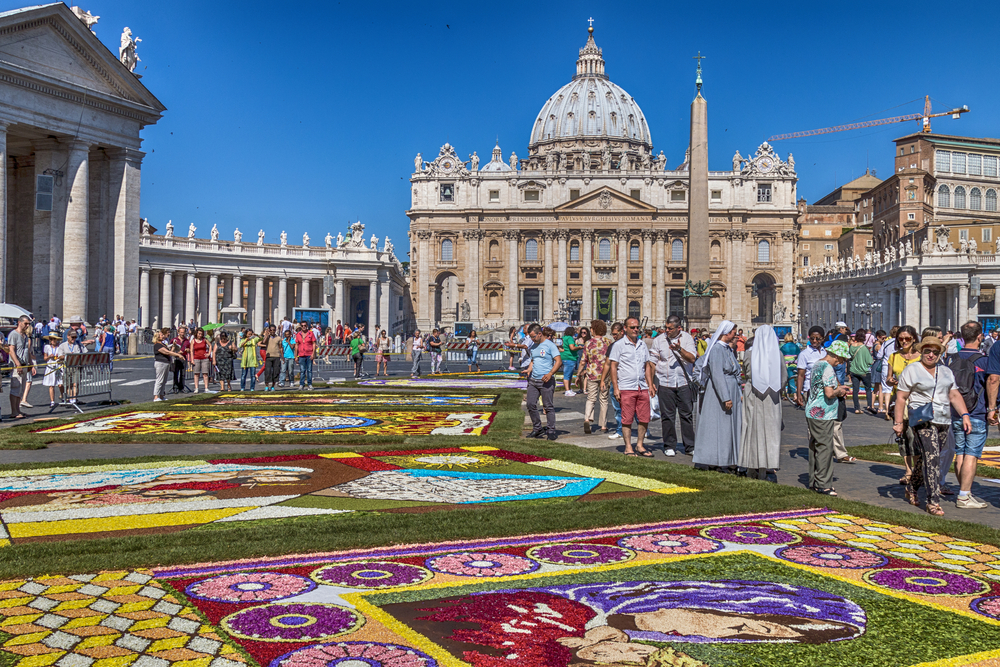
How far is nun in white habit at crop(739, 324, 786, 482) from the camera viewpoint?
10.0 m

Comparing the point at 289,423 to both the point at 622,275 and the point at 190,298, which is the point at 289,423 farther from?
the point at 622,275

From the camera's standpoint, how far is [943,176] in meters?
92.1

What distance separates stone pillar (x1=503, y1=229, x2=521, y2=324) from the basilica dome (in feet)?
101

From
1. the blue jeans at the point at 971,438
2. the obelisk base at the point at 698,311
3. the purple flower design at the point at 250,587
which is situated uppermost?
the obelisk base at the point at 698,311

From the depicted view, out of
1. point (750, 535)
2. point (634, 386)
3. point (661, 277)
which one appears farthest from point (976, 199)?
point (750, 535)

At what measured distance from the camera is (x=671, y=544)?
24.2ft

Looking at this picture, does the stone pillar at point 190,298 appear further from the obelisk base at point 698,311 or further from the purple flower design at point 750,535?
the purple flower design at point 750,535

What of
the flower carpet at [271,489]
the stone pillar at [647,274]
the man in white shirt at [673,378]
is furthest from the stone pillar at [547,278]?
the flower carpet at [271,489]

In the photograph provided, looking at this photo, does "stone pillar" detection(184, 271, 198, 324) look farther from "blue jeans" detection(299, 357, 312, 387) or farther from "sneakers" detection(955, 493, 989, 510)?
"sneakers" detection(955, 493, 989, 510)

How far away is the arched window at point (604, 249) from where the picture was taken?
9606 centimetres

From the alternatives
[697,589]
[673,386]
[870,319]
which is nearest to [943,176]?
[870,319]

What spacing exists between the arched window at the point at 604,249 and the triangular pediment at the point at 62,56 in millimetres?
64543

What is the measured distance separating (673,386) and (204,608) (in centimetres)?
894

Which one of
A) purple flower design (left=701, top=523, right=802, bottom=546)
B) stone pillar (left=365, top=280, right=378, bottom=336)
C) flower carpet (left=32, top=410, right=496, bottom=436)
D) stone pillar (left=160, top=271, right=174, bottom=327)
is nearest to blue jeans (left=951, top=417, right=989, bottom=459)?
purple flower design (left=701, top=523, right=802, bottom=546)
